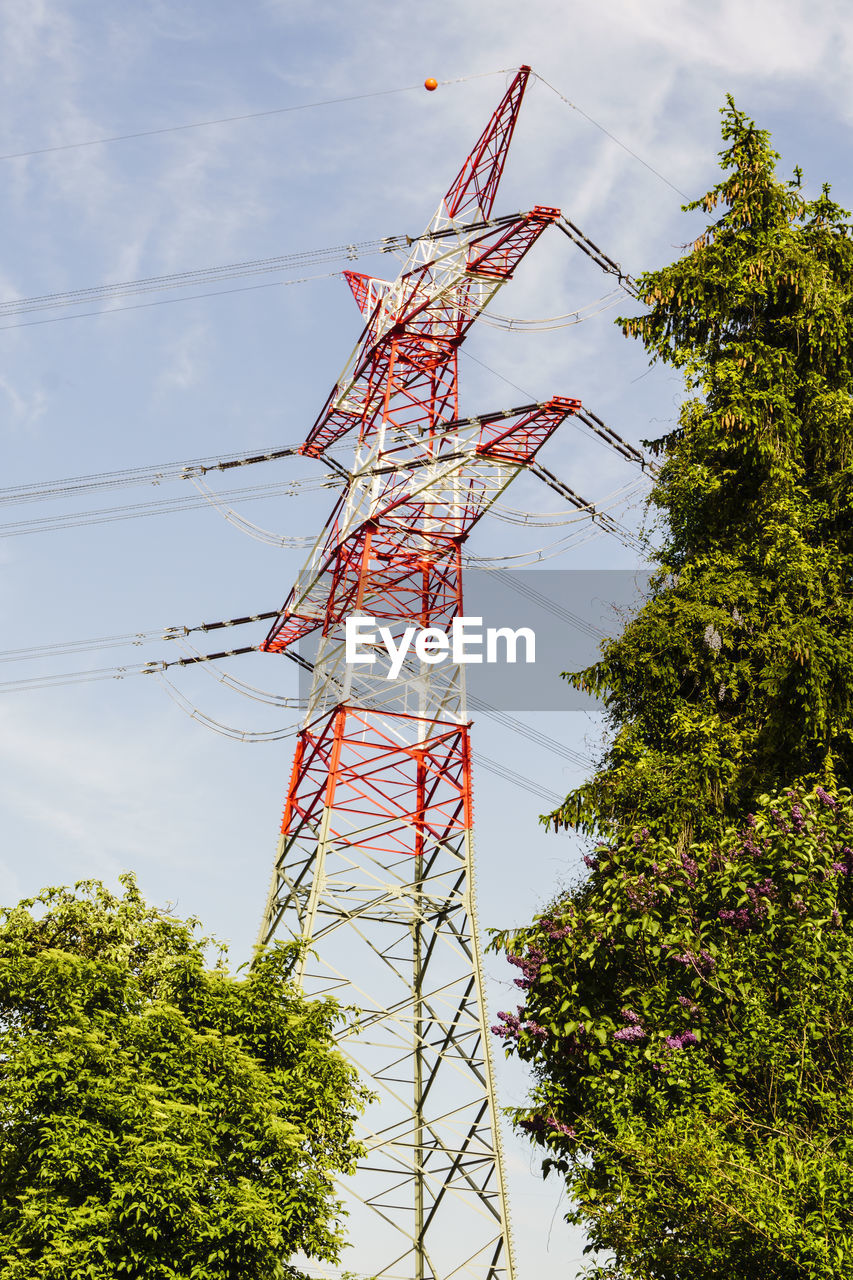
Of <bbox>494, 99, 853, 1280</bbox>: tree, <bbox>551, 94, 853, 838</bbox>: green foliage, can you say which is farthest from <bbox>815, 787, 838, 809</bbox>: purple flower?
<bbox>551, 94, 853, 838</bbox>: green foliage

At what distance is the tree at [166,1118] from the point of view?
45.7ft

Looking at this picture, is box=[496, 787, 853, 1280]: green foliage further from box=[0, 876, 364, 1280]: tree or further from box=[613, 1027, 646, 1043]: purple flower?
box=[0, 876, 364, 1280]: tree

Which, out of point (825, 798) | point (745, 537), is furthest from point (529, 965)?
point (745, 537)

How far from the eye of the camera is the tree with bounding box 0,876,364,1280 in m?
13.9

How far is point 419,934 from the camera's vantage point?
908 inches

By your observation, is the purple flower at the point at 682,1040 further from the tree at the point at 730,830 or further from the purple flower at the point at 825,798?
the purple flower at the point at 825,798

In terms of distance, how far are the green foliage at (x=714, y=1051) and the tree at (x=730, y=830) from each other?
0.03m

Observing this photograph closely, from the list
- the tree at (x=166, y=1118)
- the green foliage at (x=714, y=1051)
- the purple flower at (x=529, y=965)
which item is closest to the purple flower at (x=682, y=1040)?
the green foliage at (x=714, y=1051)

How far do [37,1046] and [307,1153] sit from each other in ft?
12.8

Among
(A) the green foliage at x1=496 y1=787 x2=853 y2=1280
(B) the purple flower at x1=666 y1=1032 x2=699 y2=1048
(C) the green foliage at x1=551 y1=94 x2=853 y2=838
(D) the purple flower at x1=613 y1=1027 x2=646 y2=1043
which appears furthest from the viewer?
(C) the green foliage at x1=551 y1=94 x2=853 y2=838

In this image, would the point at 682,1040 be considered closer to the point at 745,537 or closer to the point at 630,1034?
the point at 630,1034

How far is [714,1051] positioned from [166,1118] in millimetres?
6399

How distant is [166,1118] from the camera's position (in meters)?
14.4

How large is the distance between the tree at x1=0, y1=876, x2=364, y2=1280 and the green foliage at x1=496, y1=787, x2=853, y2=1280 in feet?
10.6
